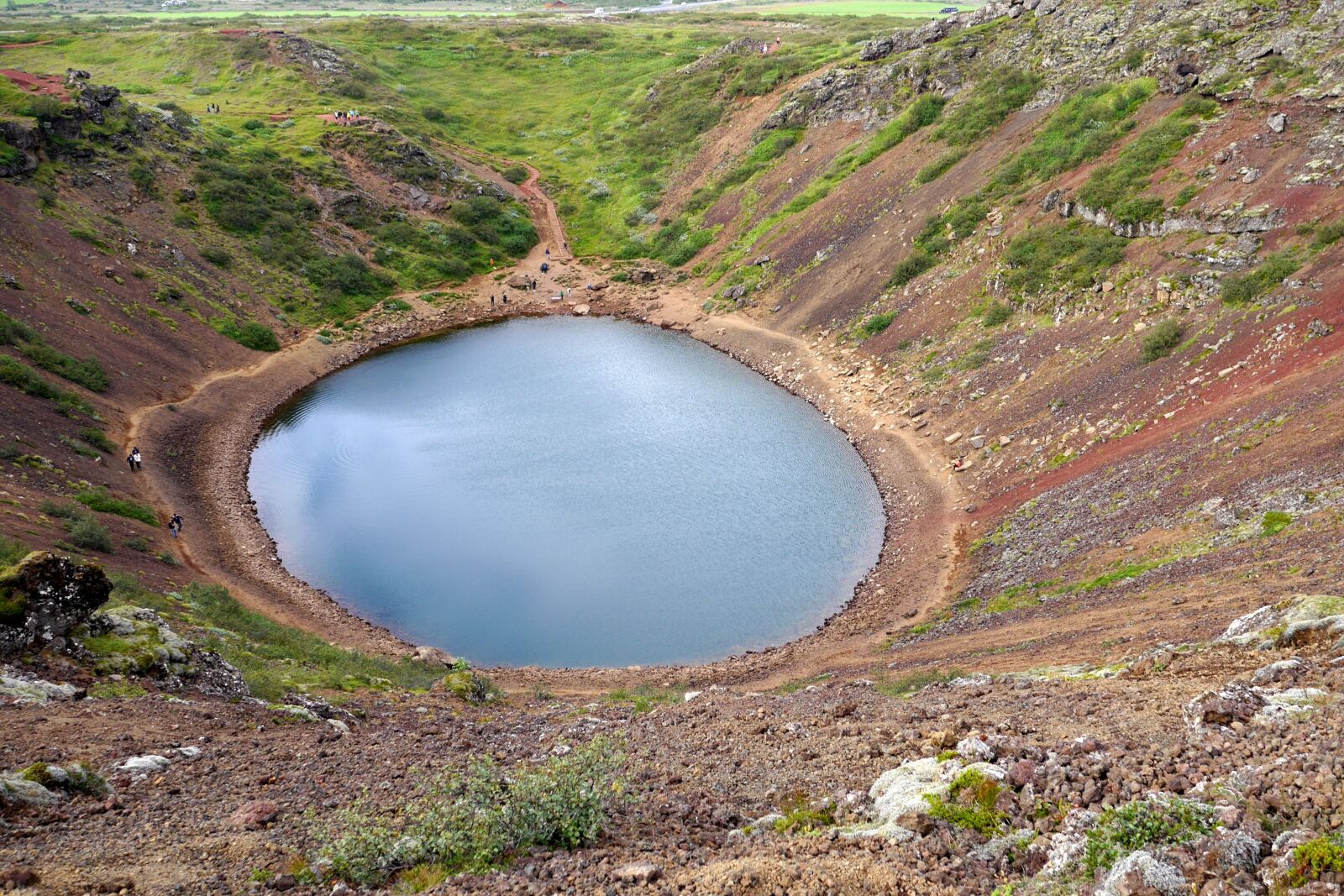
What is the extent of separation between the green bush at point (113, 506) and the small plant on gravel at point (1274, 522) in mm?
43352

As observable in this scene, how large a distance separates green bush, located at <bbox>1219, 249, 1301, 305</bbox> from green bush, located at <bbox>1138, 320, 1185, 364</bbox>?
2.43 metres

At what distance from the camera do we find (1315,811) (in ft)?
32.8

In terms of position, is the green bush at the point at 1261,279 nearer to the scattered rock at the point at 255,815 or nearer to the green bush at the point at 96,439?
the scattered rock at the point at 255,815

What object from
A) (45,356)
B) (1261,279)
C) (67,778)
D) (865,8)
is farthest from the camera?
(865,8)

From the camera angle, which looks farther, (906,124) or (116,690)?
(906,124)

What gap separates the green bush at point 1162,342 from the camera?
40719 millimetres

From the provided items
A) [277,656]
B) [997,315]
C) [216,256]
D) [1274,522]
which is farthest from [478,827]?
[216,256]

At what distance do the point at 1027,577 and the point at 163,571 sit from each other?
33686mm

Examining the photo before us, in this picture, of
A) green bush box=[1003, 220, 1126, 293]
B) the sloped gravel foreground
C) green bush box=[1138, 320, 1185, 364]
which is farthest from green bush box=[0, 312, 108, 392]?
green bush box=[1138, 320, 1185, 364]

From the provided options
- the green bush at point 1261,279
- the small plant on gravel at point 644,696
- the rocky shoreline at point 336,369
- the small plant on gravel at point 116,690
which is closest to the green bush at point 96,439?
the rocky shoreline at point 336,369

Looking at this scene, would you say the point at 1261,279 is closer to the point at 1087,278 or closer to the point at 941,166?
the point at 1087,278

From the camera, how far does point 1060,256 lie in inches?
1986

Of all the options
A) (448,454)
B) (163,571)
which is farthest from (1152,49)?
(163,571)

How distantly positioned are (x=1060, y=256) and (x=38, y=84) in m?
80.9
